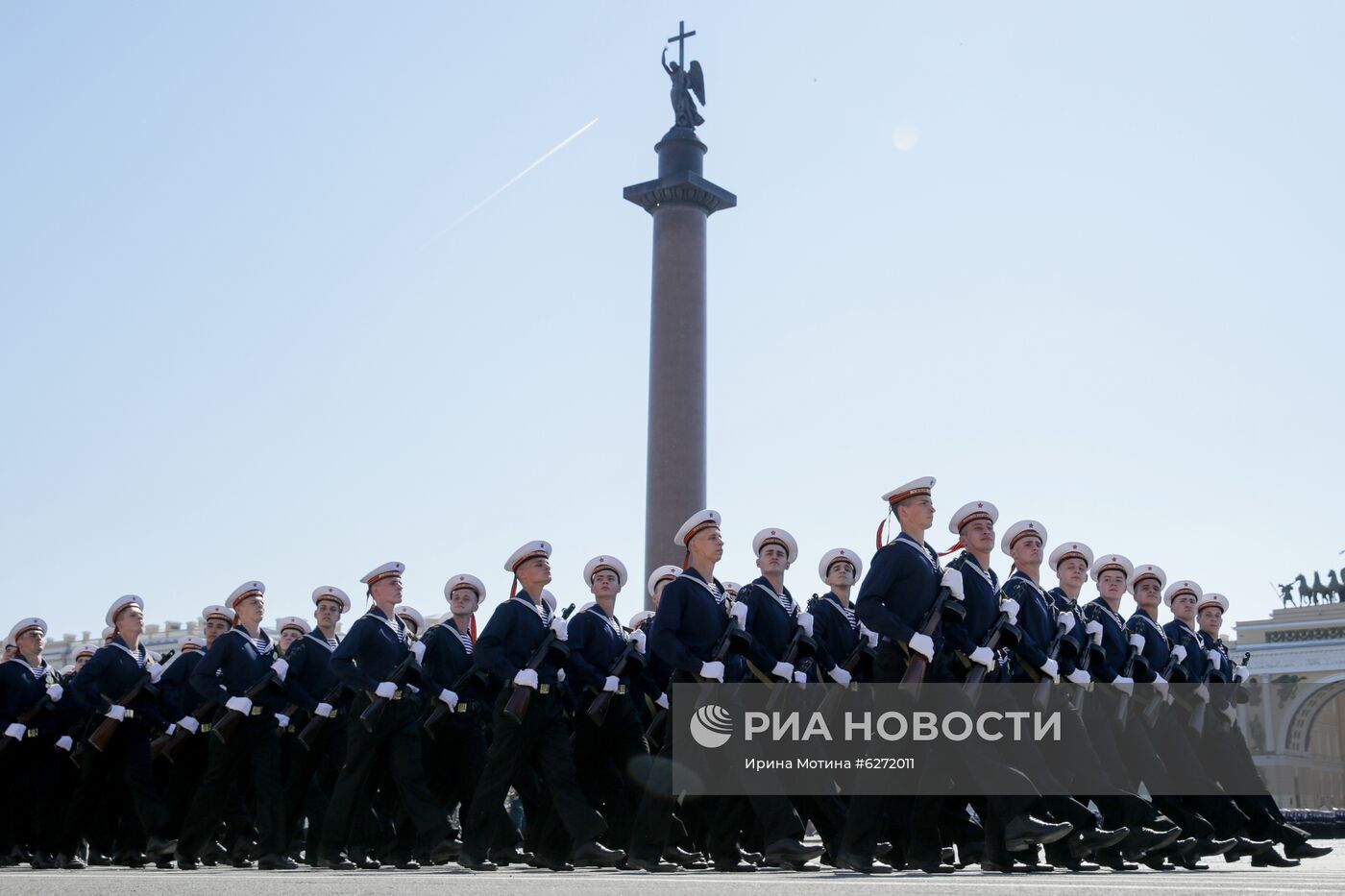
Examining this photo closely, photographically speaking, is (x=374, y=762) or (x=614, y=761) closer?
(x=374, y=762)

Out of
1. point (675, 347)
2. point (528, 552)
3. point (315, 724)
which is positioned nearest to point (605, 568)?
point (528, 552)

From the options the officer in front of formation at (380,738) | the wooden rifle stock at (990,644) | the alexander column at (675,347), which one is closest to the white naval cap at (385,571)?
the officer in front of formation at (380,738)

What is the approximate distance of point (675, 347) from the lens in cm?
2767

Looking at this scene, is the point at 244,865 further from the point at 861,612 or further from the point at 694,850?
the point at 861,612

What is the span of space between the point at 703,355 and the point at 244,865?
16.5 m

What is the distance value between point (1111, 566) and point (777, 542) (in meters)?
2.42

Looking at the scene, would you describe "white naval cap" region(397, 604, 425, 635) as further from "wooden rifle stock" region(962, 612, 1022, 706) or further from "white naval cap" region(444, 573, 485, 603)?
"wooden rifle stock" region(962, 612, 1022, 706)

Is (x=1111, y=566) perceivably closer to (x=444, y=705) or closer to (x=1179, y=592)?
(x=1179, y=592)

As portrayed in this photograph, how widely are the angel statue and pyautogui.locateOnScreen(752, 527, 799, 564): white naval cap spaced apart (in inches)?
807

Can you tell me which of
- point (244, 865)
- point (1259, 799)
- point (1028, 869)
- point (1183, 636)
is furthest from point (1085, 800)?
point (244, 865)

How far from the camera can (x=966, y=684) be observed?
9.08 meters

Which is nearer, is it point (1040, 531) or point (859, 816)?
point (859, 816)

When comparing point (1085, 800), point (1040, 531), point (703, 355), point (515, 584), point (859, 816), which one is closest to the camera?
point (859, 816)

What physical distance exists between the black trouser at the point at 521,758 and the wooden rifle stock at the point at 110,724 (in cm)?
336
